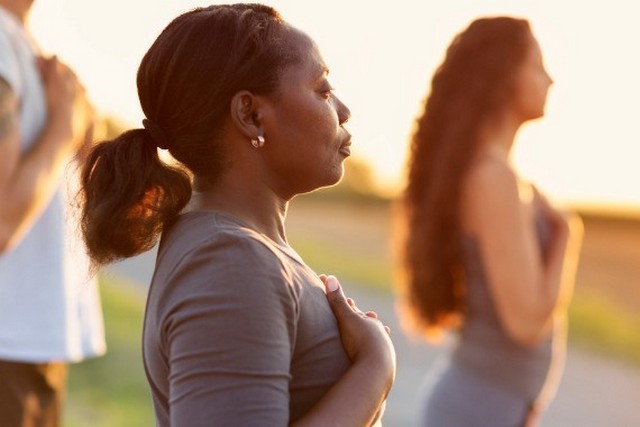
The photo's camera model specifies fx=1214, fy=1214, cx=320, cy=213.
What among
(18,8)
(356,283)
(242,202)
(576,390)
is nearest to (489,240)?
(18,8)

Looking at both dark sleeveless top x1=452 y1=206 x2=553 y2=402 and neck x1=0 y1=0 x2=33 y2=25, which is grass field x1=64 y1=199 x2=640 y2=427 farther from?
neck x1=0 y1=0 x2=33 y2=25

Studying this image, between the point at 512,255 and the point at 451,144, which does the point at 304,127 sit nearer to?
the point at 512,255

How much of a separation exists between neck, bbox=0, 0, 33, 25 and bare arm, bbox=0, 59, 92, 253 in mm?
134

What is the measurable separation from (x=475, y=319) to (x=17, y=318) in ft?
4.80

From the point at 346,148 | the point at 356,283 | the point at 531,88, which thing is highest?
the point at 346,148

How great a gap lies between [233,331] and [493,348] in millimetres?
2083

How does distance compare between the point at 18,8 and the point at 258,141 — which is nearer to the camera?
the point at 258,141

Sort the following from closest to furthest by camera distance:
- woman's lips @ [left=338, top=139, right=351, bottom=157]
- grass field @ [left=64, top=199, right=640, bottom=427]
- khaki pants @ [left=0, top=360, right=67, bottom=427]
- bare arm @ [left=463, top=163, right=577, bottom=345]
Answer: woman's lips @ [left=338, top=139, right=351, bottom=157] → khaki pants @ [left=0, top=360, right=67, bottom=427] → bare arm @ [left=463, top=163, right=577, bottom=345] → grass field @ [left=64, top=199, right=640, bottom=427]

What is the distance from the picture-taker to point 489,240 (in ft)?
11.7

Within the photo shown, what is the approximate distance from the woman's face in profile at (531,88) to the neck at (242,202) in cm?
190

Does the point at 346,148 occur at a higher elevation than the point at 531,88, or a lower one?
higher

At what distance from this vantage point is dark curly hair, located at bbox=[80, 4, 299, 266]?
1.84 metres

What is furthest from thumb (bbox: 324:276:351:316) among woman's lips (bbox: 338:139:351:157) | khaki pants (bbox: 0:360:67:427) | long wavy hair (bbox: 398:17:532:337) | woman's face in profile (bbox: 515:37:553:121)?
woman's face in profile (bbox: 515:37:553:121)

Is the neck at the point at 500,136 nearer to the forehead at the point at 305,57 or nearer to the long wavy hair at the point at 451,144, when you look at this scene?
the long wavy hair at the point at 451,144
